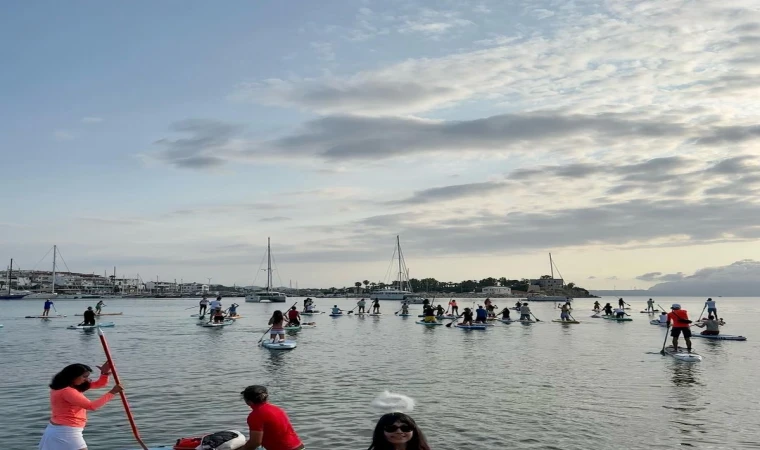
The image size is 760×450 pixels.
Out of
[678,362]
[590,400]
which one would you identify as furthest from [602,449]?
[678,362]

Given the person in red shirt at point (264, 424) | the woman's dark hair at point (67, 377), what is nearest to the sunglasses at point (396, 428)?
the person in red shirt at point (264, 424)

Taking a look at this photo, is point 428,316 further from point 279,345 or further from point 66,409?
point 66,409

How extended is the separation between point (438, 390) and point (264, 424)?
36.7ft

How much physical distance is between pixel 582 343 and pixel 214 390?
2429 cm

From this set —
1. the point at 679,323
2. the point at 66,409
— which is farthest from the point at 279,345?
the point at 66,409

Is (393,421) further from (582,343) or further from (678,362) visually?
(582,343)

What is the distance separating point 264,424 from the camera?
9812 mm

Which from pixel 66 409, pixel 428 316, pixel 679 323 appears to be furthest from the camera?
pixel 428 316

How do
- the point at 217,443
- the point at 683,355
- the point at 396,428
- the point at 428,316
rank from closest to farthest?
the point at 396,428
the point at 217,443
the point at 683,355
the point at 428,316

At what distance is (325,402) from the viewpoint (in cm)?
1798

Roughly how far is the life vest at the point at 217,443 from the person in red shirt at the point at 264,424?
116cm

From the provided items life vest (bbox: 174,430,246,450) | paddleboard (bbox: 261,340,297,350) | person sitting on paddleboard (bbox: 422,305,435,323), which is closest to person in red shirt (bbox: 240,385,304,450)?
life vest (bbox: 174,430,246,450)

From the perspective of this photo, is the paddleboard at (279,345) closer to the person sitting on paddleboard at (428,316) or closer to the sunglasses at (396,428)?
the person sitting on paddleboard at (428,316)

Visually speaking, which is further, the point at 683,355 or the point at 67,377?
the point at 683,355
